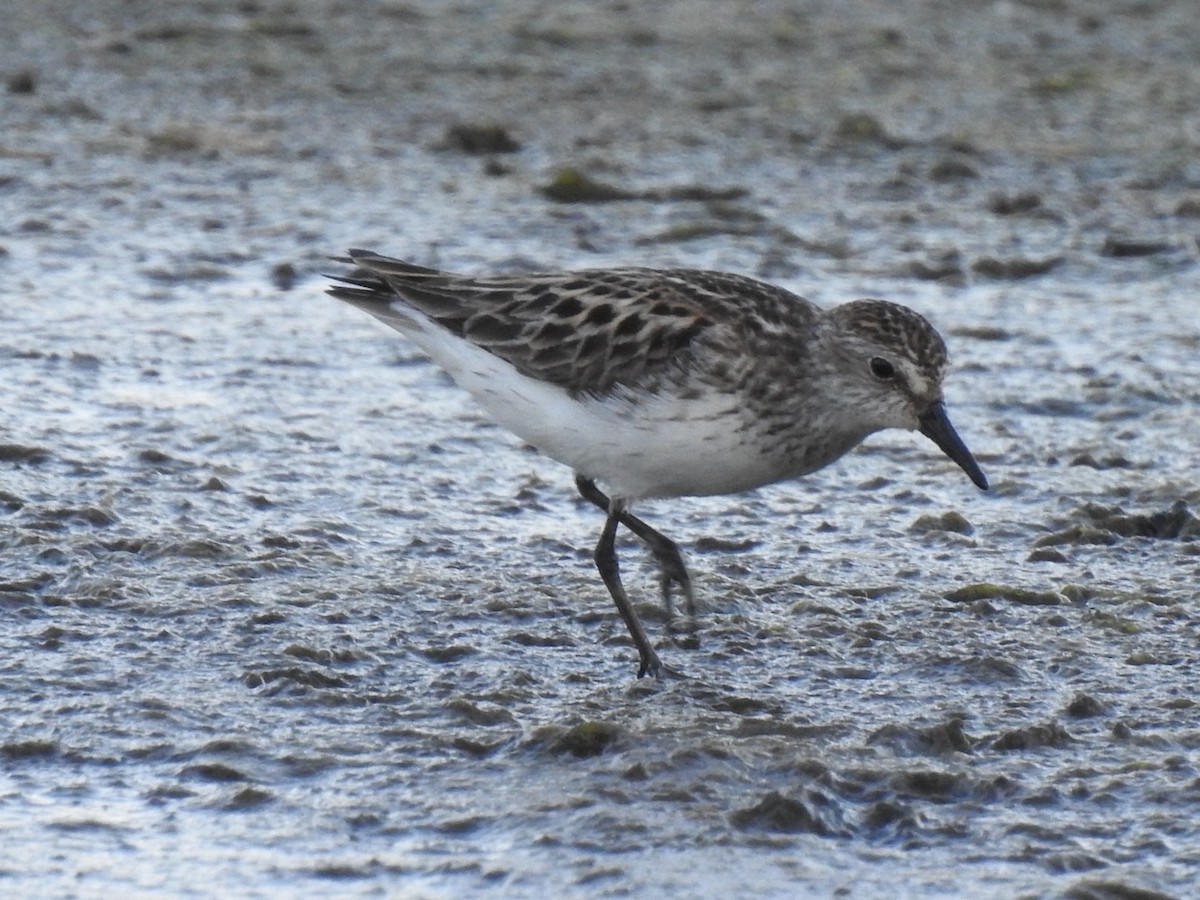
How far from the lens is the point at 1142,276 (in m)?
10.4

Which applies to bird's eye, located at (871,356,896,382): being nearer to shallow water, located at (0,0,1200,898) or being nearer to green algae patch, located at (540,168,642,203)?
shallow water, located at (0,0,1200,898)

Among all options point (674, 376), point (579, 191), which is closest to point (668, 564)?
point (674, 376)

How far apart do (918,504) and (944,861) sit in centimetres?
300

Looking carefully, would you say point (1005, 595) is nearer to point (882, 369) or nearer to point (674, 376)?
point (882, 369)

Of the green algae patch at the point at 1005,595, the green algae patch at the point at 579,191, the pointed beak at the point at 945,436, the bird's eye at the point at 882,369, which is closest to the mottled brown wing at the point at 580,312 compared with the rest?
the bird's eye at the point at 882,369

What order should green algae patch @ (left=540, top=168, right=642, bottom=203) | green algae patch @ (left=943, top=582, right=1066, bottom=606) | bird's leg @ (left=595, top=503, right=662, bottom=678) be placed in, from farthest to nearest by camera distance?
green algae patch @ (left=540, top=168, right=642, bottom=203)
green algae patch @ (left=943, top=582, right=1066, bottom=606)
bird's leg @ (left=595, top=503, right=662, bottom=678)

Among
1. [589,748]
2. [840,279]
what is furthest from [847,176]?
[589,748]

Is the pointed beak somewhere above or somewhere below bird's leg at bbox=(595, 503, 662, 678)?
above

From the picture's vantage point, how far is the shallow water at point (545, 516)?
4953mm

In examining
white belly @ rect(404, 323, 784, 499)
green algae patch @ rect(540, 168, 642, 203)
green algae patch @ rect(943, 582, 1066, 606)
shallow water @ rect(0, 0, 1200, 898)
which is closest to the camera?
shallow water @ rect(0, 0, 1200, 898)

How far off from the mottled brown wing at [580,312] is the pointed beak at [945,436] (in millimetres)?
600

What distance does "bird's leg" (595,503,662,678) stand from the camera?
604 cm

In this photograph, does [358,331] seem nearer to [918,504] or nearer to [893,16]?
[918,504]

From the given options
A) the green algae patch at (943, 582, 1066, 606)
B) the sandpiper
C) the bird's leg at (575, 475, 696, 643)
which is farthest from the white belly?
the green algae patch at (943, 582, 1066, 606)
